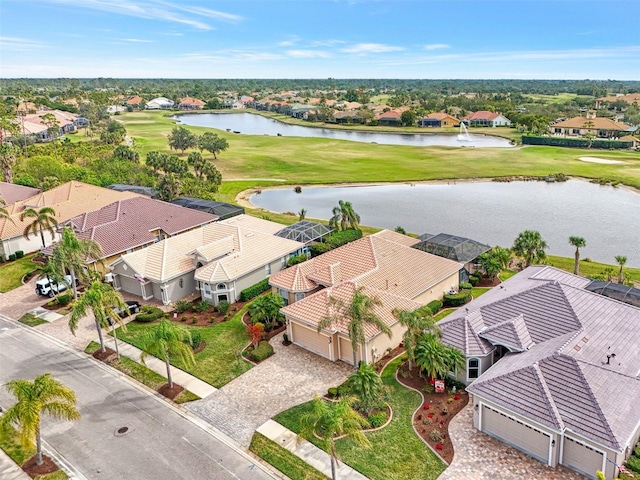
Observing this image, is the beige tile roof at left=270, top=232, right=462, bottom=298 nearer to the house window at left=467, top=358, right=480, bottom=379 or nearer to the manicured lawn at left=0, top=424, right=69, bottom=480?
→ the house window at left=467, top=358, right=480, bottom=379

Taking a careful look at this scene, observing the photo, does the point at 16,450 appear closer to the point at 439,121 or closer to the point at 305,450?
the point at 305,450

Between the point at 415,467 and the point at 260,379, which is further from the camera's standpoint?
the point at 260,379

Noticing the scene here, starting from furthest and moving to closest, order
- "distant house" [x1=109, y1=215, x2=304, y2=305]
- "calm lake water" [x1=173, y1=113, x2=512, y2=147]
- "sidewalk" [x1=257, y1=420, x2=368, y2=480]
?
"calm lake water" [x1=173, y1=113, x2=512, y2=147]
"distant house" [x1=109, y1=215, x2=304, y2=305]
"sidewalk" [x1=257, y1=420, x2=368, y2=480]

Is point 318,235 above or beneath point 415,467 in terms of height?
above

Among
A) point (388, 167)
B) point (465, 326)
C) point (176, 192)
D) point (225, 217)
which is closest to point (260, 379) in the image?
point (465, 326)

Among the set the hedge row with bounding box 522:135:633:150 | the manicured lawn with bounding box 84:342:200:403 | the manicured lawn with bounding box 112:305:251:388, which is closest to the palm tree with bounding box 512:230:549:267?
the manicured lawn with bounding box 112:305:251:388

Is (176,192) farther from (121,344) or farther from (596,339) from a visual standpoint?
(596,339)
